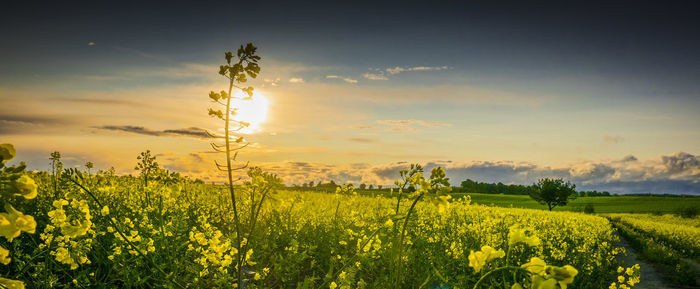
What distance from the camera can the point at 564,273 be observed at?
1.28 m

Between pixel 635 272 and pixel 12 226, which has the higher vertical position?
pixel 12 226

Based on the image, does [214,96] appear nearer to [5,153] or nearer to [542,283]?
[5,153]

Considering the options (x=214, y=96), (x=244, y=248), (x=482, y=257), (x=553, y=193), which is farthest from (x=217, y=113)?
(x=553, y=193)

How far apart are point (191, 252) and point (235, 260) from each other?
0.70 metres

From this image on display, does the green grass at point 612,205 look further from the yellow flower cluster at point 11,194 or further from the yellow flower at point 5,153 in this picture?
the yellow flower at point 5,153

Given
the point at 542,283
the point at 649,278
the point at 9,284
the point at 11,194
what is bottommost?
the point at 649,278

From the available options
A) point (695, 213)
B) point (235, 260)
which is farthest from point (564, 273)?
point (695, 213)

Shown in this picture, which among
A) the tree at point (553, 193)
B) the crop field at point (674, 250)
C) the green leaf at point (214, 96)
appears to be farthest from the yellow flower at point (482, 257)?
the tree at point (553, 193)

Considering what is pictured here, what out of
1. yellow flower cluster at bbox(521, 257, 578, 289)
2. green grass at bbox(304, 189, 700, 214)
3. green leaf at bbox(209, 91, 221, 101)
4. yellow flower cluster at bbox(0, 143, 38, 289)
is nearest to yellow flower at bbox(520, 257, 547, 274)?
yellow flower cluster at bbox(521, 257, 578, 289)

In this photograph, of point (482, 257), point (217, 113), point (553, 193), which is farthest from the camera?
point (553, 193)

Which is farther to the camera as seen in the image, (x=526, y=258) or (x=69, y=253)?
(x=526, y=258)

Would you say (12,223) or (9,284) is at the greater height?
(12,223)

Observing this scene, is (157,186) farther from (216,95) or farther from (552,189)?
(552,189)

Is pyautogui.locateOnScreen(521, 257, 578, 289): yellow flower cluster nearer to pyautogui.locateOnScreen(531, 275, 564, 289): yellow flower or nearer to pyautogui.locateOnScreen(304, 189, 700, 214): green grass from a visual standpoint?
pyautogui.locateOnScreen(531, 275, 564, 289): yellow flower
